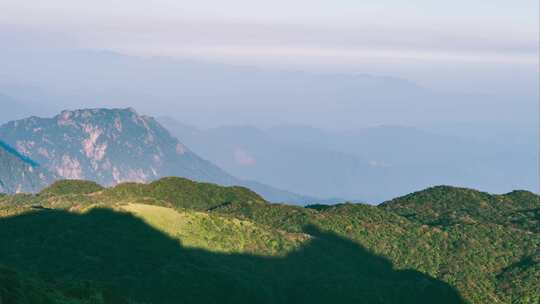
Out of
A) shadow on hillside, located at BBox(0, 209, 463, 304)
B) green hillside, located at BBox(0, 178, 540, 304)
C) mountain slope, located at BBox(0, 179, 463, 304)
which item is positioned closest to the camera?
shadow on hillside, located at BBox(0, 209, 463, 304)

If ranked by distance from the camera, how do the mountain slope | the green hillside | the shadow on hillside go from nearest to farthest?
the shadow on hillside < the mountain slope < the green hillside

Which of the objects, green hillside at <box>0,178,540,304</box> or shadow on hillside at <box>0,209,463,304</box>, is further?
green hillside at <box>0,178,540,304</box>

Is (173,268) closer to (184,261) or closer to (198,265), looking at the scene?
(184,261)

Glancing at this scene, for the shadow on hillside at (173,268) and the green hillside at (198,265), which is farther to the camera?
the green hillside at (198,265)

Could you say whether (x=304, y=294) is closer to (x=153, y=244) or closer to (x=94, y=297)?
(x=153, y=244)

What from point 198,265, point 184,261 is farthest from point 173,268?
point 198,265

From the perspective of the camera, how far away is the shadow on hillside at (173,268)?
160 m

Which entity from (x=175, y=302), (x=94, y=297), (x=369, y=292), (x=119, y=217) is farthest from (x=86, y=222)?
(x=94, y=297)

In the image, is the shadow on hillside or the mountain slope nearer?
the shadow on hillside

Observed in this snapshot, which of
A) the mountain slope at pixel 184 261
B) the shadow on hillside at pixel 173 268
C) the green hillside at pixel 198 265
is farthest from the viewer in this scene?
the green hillside at pixel 198 265

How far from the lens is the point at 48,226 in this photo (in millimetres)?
188875

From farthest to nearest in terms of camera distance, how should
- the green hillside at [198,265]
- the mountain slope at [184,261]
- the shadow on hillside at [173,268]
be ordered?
1. the green hillside at [198,265]
2. the mountain slope at [184,261]
3. the shadow on hillside at [173,268]

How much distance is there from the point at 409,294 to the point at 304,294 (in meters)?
20.7

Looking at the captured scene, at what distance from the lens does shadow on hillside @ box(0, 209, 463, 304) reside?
160000 millimetres
